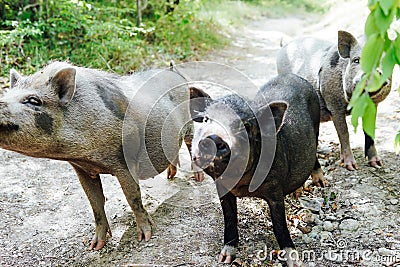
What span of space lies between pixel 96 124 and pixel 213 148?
1.25 meters

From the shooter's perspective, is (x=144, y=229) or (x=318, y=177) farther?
(x=318, y=177)

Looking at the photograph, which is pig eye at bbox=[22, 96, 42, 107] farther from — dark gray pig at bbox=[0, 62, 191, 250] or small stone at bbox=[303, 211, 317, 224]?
small stone at bbox=[303, 211, 317, 224]

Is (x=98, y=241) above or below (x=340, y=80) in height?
below

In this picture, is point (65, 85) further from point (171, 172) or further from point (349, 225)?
point (349, 225)

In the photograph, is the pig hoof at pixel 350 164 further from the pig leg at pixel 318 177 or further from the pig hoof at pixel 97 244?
the pig hoof at pixel 97 244

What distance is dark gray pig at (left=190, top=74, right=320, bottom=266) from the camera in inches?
125

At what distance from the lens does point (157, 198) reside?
5219 millimetres

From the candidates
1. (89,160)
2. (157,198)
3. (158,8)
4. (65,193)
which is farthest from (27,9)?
(89,160)

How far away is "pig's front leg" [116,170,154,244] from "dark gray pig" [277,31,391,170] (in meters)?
2.52

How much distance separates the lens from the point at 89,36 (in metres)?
9.63

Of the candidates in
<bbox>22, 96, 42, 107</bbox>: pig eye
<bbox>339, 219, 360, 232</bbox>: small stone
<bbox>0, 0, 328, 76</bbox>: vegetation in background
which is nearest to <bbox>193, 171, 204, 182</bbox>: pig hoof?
<bbox>339, 219, 360, 232</bbox>: small stone

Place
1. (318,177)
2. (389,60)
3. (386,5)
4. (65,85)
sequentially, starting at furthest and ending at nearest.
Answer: (318,177)
(65,85)
(389,60)
(386,5)

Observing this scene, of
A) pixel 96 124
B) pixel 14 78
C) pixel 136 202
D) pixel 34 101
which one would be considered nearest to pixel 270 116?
pixel 96 124

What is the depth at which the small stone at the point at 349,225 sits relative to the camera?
14.0 ft
